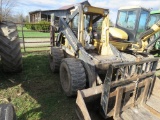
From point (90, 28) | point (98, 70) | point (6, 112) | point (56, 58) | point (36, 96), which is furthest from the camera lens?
point (56, 58)

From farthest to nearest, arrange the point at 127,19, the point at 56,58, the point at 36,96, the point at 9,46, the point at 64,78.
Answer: the point at 127,19
the point at 56,58
the point at 64,78
the point at 9,46
the point at 36,96

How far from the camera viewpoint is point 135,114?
118 inches

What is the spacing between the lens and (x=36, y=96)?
3793mm

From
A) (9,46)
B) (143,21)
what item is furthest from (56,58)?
(143,21)

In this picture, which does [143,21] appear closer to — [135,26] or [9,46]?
[135,26]

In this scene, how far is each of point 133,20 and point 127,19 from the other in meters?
0.35

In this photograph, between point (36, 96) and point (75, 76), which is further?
point (36, 96)

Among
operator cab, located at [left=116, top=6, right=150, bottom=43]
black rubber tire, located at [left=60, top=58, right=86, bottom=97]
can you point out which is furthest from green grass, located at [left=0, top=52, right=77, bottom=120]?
operator cab, located at [left=116, top=6, right=150, bottom=43]

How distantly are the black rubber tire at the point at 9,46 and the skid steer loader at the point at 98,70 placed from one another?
126 centimetres

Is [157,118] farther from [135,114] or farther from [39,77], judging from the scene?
[39,77]

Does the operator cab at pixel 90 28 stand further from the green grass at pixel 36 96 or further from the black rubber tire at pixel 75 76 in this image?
the green grass at pixel 36 96

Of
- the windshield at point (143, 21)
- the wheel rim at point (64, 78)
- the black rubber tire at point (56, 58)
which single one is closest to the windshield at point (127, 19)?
the windshield at point (143, 21)

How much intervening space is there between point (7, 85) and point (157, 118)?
3.61 metres

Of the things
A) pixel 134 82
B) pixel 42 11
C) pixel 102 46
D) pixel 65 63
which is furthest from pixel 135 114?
pixel 42 11
